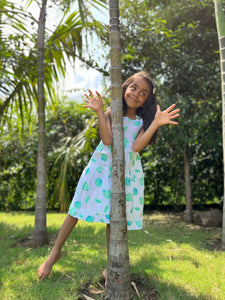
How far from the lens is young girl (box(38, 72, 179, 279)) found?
2.20 m

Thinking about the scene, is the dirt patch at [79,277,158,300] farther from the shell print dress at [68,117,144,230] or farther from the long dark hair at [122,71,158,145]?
the long dark hair at [122,71,158,145]

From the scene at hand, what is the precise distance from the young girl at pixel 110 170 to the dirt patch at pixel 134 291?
0.17m

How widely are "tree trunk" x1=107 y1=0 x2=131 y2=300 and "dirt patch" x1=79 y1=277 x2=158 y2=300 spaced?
0.45 feet

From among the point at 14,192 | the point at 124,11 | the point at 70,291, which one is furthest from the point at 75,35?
the point at 14,192

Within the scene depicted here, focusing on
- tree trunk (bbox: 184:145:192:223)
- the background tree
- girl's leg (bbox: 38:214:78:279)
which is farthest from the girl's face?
tree trunk (bbox: 184:145:192:223)

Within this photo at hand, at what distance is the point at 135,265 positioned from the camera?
2.74 m

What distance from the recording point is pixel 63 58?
436 centimetres

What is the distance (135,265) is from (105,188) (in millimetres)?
995

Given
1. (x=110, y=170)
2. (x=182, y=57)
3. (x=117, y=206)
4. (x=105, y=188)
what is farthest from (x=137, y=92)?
(x=182, y=57)

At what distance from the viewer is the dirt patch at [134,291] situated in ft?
6.74

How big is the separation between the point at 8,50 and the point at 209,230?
4.24m

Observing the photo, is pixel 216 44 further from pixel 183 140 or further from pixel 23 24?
pixel 23 24

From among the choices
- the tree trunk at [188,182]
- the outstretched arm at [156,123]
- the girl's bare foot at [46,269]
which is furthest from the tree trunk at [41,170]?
the tree trunk at [188,182]

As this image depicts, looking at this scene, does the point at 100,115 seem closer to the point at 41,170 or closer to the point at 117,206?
the point at 117,206
